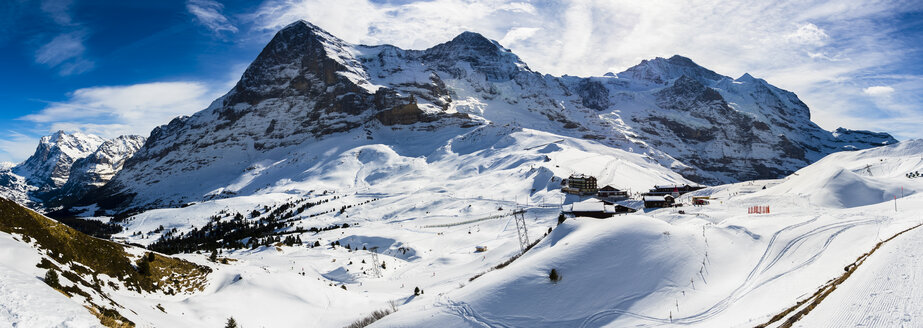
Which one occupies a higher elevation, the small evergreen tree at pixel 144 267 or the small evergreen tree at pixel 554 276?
the small evergreen tree at pixel 144 267

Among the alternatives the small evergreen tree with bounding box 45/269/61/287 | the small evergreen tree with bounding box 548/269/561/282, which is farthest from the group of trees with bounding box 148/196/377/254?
the small evergreen tree with bounding box 45/269/61/287

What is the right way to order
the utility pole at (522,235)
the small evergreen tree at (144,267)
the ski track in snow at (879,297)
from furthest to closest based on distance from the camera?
the utility pole at (522,235)
the small evergreen tree at (144,267)
the ski track in snow at (879,297)

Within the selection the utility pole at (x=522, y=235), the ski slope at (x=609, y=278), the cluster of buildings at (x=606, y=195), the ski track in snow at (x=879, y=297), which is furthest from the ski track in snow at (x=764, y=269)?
the cluster of buildings at (x=606, y=195)

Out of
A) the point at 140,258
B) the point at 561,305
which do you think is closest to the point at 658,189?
the point at 561,305

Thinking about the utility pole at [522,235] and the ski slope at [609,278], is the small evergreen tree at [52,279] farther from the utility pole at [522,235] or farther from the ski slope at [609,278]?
the utility pole at [522,235]

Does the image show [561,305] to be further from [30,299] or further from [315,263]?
[315,263]

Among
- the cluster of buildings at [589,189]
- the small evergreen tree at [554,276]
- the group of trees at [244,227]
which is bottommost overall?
the group of trees at [244,227]

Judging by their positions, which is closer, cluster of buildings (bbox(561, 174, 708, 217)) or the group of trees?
cluster of buildings (bbox(561, 174, 708, 217))

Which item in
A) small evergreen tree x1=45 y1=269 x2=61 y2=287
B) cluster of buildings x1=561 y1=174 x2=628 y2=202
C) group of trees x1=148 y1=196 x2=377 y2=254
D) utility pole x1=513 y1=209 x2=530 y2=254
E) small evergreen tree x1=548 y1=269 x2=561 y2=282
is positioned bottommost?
group of trees x1=148 y1=196 x2=377 y2=254

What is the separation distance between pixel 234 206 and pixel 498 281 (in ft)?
389

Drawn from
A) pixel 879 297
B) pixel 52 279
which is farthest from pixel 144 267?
pixel 879 297

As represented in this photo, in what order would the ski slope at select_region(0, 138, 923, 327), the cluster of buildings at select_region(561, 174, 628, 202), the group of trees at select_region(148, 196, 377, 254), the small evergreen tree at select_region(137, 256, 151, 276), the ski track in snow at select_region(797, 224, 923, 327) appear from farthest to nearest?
the cluster of buildings at select_region(561, 174, 628, 202), the group of trees at select_region(148, 196, 377, 254), the small evergreen tree at select_region(137, 256, 151, 276), the ski slope at select_region(0, 138, 923, 327), the ski track in snow at select_region(797, 224, 923, 327)

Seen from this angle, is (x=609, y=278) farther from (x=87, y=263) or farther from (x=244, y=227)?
(x=244, y=227)

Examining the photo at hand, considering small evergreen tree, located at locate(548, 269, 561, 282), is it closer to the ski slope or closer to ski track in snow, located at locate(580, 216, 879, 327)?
the ski slope
